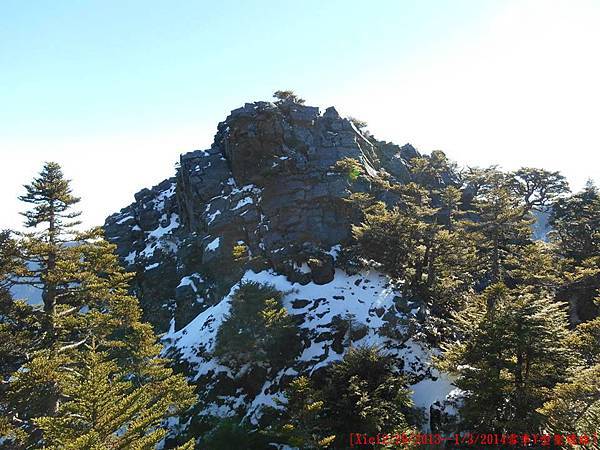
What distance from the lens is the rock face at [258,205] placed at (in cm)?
3700

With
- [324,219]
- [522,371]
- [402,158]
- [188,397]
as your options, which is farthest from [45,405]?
[402,158]

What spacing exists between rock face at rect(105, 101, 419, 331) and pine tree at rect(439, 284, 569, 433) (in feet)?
59.0

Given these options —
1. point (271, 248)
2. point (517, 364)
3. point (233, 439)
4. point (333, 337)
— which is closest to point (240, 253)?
point (271, 248)

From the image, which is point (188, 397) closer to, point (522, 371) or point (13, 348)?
point (13, 348)

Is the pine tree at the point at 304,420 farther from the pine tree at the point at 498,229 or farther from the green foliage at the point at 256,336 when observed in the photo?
the pine tree at the point at 498,229

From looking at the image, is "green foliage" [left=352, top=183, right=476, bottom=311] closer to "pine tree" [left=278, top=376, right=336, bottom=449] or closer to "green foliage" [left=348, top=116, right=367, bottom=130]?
"pine tree" [left=278, top=376, right=336, bottom=449]

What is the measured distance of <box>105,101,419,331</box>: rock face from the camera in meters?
37.0

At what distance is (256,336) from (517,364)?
16910 mm

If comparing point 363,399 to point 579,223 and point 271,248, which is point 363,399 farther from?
point 579,223

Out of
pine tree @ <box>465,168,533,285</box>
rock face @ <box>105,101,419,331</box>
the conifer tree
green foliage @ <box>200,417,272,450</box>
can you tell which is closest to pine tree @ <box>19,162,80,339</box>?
green foliage @ <box>200,417,272,450</box>

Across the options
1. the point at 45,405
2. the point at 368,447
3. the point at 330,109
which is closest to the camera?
the point at 45,405

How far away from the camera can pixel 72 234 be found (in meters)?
20.0

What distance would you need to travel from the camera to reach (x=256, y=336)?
85.5 ft

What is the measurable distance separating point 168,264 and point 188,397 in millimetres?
35721
